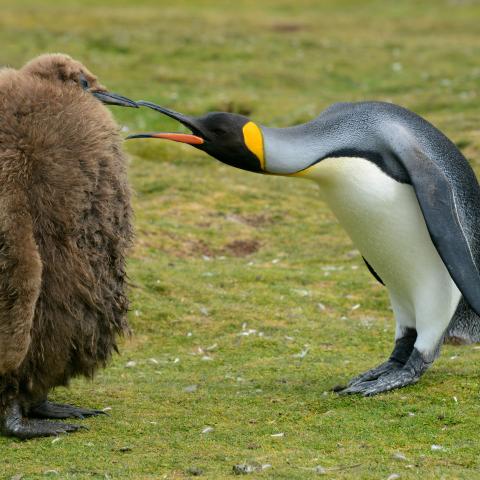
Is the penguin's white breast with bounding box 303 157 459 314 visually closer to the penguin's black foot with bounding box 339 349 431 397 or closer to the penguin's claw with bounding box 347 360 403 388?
the penguin's black foot with bounding box 339 349 431 397

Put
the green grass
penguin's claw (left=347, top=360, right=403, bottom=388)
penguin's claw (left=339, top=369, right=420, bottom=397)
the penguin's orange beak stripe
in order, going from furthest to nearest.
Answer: penguin's claw (left=347, top=360, right=403, bottom=388) → penguin's claw (left=339, top=369, right=420, bottom=397) → the penguin's orange beak stripe → the green grass

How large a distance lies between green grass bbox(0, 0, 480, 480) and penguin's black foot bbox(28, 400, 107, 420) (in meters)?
0.22

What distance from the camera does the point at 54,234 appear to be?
595 centimetres

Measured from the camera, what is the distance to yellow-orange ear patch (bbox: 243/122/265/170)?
6422 millimetres

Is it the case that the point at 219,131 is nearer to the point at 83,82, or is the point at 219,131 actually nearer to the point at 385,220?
the point at 83,82

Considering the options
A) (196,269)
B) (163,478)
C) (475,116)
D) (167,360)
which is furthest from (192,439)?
(475,116)

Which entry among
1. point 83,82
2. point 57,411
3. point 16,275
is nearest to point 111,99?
point 83,82

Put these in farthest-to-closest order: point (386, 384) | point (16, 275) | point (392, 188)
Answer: point (386, 384) < point (392, 188) < point (16, 275)

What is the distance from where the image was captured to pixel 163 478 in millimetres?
5258

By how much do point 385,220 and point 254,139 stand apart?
Result: 935 millimetres

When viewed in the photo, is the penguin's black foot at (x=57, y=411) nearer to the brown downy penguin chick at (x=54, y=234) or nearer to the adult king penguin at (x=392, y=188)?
the brown downy penguin chick at (x=54, y=234)

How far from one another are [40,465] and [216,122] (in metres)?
2.19

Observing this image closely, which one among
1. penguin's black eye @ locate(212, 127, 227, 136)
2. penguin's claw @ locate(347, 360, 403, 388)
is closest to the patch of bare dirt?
penguin's claw @ locate(347, 360, 403, 388)

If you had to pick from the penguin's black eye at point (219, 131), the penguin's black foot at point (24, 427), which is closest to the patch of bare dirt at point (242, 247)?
the penguin's black eye at point (219, 131)
